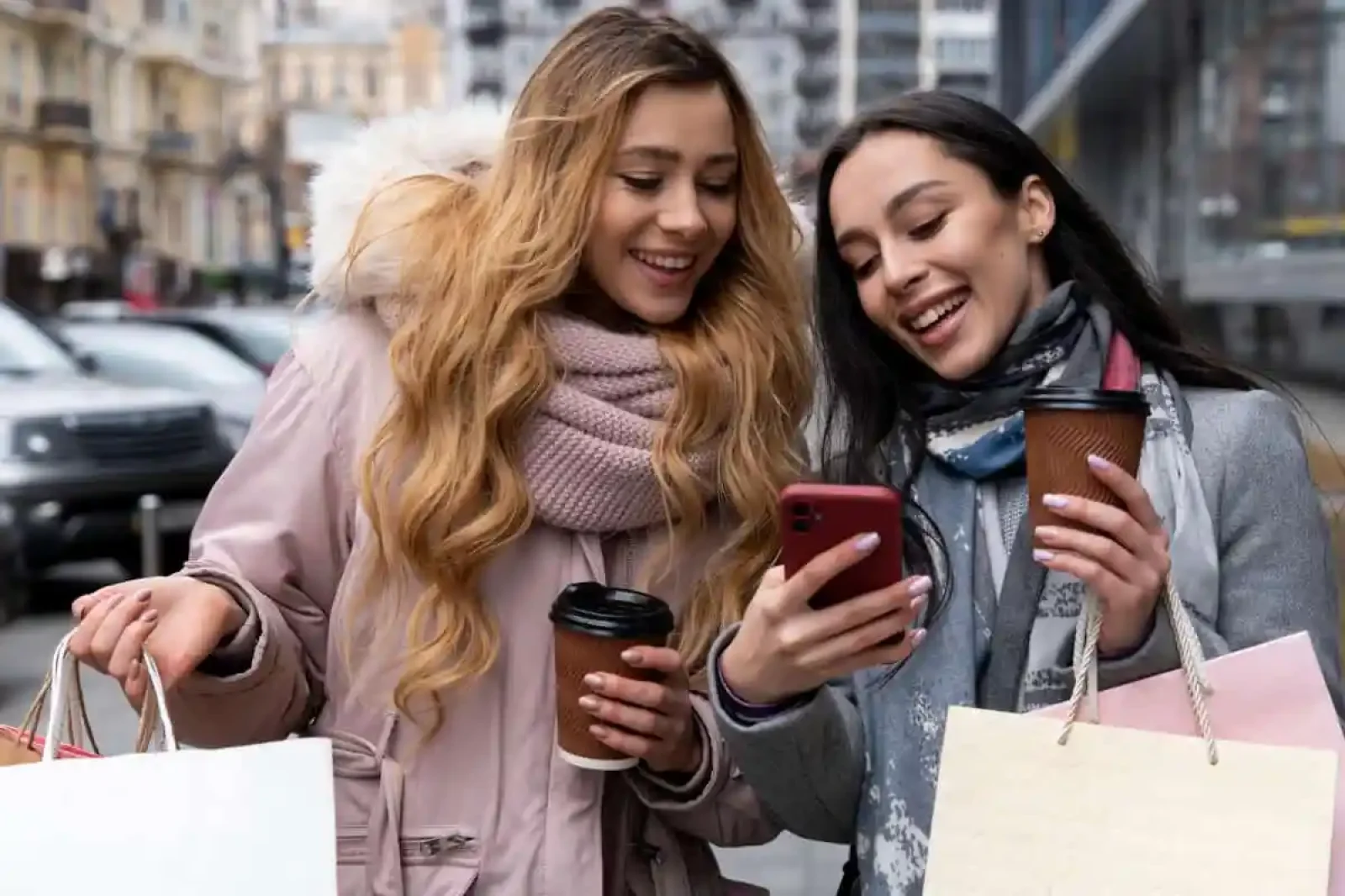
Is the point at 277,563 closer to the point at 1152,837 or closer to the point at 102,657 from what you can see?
the point at 102,657

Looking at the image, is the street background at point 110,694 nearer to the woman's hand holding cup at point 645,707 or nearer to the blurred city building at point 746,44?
the blurred city building at point 746,44

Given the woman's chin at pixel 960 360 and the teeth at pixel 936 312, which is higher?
the teeth at pixel 936 312

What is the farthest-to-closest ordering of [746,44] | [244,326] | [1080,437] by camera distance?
[244,326] < [746,44] < [1080,437]

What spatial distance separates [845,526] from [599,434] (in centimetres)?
54

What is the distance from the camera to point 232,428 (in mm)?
5211

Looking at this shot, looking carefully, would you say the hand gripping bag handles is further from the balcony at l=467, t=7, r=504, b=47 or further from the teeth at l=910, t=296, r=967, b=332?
the balcony at l=467, t=7, r=504, b=47

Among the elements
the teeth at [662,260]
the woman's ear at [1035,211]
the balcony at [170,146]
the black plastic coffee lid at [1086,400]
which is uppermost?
the balcony at [170,146]

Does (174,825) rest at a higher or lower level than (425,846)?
higher

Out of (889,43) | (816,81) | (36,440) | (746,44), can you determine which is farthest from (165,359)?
(889,43)

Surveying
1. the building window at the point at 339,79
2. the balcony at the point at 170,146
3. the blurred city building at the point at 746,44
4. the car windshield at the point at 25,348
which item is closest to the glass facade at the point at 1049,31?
the blurred city building at the point at 746,44

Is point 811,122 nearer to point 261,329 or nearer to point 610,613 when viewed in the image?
point 261,329

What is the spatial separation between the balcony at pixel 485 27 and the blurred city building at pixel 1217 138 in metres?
1.71

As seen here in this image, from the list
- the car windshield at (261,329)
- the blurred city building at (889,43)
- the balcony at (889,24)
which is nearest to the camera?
the car windshield at (261,329)

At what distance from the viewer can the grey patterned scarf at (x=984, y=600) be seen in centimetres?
155
